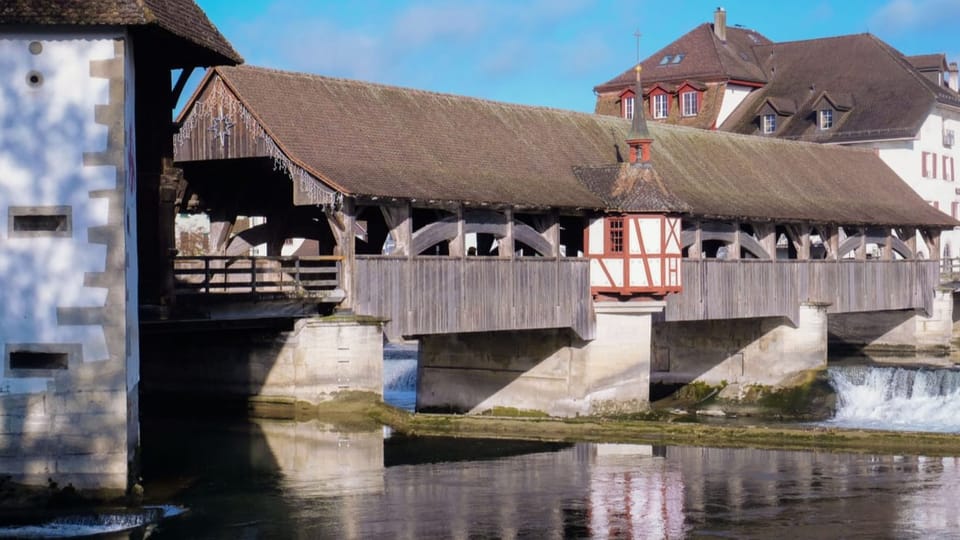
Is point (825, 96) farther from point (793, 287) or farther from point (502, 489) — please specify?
point (502, 489)

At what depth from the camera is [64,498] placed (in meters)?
15.9

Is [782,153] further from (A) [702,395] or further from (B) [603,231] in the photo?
(B) [603,231]

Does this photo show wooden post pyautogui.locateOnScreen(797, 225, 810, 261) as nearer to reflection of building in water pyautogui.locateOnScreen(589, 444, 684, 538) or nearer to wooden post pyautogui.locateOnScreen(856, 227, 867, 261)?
wooden post pyautogui.locateOnScreen(856, 227, 867, 261)

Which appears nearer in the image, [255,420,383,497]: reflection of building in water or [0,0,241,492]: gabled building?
[0,0,241,492]: gabled building

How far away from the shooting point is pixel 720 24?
62.1 metres

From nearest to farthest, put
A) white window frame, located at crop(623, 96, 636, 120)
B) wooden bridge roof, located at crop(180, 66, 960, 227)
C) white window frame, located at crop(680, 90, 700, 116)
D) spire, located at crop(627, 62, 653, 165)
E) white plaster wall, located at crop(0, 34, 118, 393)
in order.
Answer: white plaster wall, located at crop(0, 34, 118, 393) < wooden bridge roof, located at crop(180, 66, 960, 227) < spire, located at crop(627, 62, 653, 165) < white window frame, located at crop(680, 90, 700, 116) < white window frame, located at crop(623, 96, 636, 120)

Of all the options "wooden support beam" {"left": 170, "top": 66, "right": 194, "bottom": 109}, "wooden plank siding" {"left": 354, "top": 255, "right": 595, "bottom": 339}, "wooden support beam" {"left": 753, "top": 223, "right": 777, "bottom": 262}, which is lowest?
"wooden plank siding" {"left": 354, "top": 255, "right": 595, "bottom": 339}

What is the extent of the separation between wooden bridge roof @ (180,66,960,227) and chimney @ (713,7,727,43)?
20.2m

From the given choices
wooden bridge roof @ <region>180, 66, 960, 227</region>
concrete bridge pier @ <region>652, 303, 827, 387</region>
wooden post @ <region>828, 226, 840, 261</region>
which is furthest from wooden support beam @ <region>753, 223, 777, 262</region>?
wooden post @ <region>828, 226, 840, 261</region>

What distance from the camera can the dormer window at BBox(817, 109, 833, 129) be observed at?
56.5 metres

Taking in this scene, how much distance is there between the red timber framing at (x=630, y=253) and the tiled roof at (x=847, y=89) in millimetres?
25697

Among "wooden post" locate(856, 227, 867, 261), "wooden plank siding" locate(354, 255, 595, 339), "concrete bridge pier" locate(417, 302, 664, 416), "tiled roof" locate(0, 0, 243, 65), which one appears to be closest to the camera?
"tiled roof" locate(0, 0, 243, 65)

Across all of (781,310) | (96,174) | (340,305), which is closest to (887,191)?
(781,310)

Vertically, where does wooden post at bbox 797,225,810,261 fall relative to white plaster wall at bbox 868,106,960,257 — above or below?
below
